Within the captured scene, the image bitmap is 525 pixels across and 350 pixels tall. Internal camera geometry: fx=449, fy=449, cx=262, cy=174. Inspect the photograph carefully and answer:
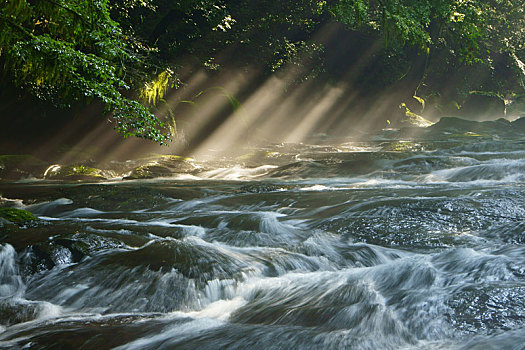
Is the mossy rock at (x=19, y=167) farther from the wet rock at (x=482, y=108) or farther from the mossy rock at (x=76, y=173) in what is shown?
the wet rock at (x=482, y=108)

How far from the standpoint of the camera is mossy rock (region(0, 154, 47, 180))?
9.77 metres

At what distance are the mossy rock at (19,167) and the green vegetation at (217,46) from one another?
1.55 meters

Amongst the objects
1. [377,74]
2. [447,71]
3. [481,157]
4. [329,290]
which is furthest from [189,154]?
[447,71]

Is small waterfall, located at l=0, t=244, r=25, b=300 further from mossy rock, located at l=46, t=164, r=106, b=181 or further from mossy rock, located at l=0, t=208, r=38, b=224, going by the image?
mossy rock, located at l=46, t=164, r=106, b=181

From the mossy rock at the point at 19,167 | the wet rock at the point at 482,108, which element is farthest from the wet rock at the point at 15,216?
the wet rock at the point at 482,108

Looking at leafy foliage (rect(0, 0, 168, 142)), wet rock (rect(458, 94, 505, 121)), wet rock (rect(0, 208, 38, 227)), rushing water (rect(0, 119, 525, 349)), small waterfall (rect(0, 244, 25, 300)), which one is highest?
leafy foliage (rect(0, 0, 168, 142))

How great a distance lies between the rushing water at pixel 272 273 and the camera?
2676mm

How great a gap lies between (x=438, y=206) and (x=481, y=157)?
265 inches

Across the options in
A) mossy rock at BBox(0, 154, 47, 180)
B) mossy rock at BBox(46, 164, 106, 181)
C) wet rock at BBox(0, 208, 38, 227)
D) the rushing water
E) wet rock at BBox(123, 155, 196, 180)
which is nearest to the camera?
the rushing water

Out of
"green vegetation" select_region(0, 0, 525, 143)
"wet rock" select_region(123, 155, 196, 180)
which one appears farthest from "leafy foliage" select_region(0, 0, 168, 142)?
"wet rock" select_region(123, 155, 196, 180)

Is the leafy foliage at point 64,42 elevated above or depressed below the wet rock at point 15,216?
above

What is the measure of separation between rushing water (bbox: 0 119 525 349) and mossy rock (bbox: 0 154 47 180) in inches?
130

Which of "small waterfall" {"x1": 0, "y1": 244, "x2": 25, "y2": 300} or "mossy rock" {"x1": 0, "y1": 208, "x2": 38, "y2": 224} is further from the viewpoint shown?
"mossy rock" {"x1": 0, "y1": 208, "x2": 38, "y2": 224}

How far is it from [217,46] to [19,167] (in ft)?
28.9
